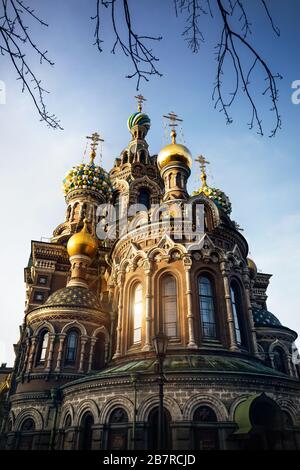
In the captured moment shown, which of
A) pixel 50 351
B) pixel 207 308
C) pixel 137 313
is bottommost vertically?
pixel 50 351

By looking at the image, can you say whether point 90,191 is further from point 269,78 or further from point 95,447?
point 269,78

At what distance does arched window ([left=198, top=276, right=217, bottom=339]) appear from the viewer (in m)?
13.1

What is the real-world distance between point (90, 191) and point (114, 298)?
12998mm

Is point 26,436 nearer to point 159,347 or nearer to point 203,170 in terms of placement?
point 159,347

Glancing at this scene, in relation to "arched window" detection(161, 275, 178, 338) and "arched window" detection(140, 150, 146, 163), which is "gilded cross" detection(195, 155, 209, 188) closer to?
"arched window" detection(140, 150, 146, 163)

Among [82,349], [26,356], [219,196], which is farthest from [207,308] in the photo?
[219,196]

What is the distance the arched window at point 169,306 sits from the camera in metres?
13.1

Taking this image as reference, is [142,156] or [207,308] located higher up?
[142,156]

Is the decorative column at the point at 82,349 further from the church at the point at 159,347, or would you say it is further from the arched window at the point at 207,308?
the arched window at the point at 207,308

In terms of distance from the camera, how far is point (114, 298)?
1617cm

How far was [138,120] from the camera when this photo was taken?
31.3m

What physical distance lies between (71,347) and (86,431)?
184 inches

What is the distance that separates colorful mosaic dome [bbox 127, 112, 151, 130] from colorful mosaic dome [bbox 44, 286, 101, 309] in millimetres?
18591

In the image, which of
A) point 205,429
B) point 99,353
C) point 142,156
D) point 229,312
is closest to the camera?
point 205,429
